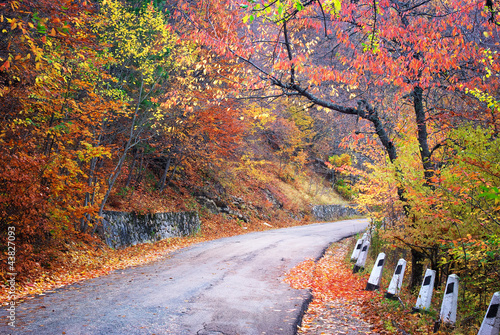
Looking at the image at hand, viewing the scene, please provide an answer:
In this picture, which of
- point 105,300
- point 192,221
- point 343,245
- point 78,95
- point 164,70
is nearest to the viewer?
point 105,300

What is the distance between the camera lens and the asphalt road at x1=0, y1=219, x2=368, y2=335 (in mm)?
4785

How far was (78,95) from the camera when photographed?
11.6 metres

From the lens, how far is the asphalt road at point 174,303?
4785 mm

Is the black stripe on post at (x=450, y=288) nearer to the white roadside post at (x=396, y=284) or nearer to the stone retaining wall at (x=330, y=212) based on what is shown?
the white roadside post at (x=396, y=284)

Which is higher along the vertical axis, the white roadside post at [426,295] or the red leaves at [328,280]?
the white roadside post at [426,295]

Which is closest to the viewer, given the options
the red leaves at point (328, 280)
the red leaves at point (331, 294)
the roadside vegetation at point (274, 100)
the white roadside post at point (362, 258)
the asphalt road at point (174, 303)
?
the asphalt road at point (174, 303)

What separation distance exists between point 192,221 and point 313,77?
1281 cm

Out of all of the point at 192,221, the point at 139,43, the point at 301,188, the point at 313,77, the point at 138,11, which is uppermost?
the point at 138,11

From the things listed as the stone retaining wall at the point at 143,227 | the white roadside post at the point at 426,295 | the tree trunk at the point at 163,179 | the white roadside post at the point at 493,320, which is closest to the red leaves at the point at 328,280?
the white roadside post at the point at 426,295

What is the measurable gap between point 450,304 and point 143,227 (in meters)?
11.9

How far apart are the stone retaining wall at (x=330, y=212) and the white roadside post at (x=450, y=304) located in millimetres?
26396

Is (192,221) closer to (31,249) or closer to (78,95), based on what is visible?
(78,95)

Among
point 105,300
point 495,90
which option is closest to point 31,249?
point 105,300

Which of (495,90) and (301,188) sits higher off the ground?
(495,90)
